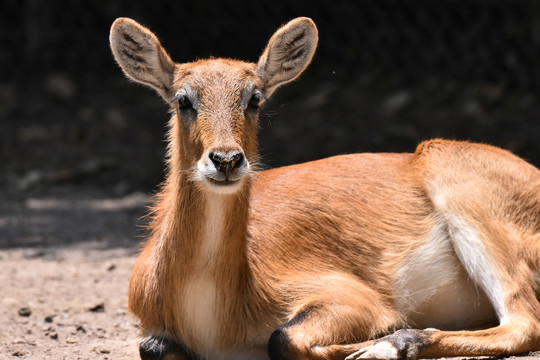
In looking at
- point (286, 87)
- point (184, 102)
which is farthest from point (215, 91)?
point (286, 87)

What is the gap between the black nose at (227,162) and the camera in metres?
4.75

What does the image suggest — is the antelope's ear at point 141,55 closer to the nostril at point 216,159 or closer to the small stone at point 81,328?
the nostril at point 216,159

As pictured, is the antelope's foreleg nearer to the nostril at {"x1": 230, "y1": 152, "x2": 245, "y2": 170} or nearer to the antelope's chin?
the antelope's chin

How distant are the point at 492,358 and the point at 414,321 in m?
0.70

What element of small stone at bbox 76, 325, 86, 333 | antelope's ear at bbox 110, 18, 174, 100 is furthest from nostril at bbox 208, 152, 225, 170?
small stone at bbox 76, 325, 86, 333

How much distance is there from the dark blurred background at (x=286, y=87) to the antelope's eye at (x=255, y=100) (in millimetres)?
5046

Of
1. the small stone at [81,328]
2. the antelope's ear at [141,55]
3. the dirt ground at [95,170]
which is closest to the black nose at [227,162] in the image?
the antelope's ear at [141,55]

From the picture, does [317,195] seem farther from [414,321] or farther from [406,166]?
[414,321]

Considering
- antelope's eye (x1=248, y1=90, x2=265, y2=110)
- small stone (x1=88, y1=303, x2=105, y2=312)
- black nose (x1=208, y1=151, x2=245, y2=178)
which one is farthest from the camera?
small stone (x1=88, y1=303, x2=105, y2=312)

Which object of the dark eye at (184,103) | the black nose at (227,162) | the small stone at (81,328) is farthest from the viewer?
the small stone at (81,328)

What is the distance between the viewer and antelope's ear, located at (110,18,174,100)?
5531 mm

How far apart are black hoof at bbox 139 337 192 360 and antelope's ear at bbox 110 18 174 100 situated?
4.90ft

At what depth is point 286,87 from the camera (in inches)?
505

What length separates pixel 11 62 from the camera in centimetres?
1359
